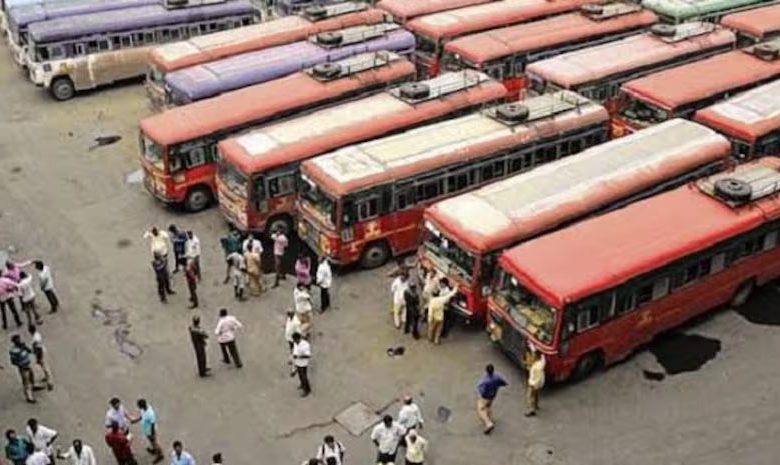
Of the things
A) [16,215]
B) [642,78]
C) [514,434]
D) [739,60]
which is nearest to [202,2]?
[16,215]

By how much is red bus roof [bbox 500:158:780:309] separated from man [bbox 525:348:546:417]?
42.2 inches

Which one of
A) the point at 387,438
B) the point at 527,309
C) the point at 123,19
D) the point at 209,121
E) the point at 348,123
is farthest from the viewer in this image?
the point at 123,19

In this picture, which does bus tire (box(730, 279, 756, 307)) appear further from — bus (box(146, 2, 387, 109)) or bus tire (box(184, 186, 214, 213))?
bus (box(146, 2, 387, 109))

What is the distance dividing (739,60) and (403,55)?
9833mm

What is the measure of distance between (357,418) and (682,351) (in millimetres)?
6854

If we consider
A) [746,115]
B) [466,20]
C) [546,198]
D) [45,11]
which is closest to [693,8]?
[466,20]

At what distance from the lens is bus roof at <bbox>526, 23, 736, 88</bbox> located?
28.2m

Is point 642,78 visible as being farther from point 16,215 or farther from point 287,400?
point 16,215

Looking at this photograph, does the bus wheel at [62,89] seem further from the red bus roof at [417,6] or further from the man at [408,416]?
the man at [408,416]

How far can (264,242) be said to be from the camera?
25.2m

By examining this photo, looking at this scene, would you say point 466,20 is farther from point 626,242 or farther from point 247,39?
point 626,242

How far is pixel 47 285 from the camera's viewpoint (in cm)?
2212

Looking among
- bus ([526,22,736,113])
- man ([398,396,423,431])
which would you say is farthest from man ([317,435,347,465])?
bus ([526,22,736,113])

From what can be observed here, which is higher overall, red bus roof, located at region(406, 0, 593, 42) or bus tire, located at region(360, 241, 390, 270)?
red bus roof, located at region(406, 0, 593, 42)
